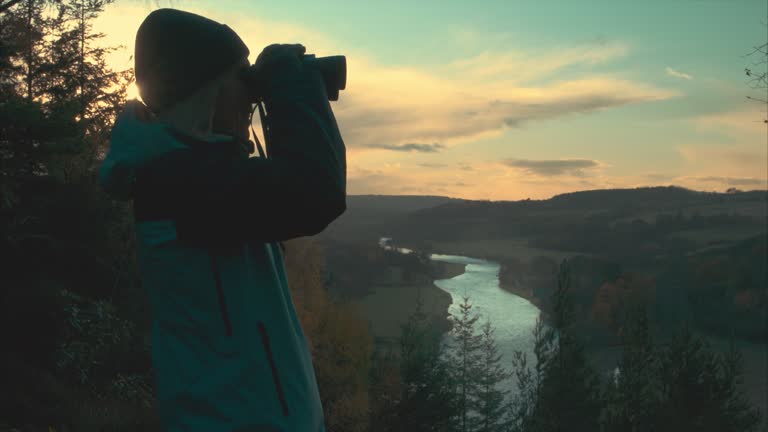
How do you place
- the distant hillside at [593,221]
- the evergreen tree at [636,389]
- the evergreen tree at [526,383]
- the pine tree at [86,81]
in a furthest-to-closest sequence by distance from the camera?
the distant hillside at [593,221], the evergreen tree at [636,389], the evergreen tree at [526,383], the pine tree at [86,81]

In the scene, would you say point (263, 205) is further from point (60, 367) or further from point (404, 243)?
point (404, 243)

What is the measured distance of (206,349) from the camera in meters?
1.04

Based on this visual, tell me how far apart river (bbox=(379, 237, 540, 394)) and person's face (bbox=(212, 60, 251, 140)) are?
26.0 m

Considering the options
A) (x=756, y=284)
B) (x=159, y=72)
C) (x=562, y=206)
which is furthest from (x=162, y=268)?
(x=562, y=206)

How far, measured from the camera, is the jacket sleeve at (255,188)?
38.9 inches

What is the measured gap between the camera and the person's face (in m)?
1.11

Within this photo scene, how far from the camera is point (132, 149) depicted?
1.04 meters

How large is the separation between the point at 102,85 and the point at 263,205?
1729cm

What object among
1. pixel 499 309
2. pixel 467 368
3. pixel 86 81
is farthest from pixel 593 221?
pixel 86 81

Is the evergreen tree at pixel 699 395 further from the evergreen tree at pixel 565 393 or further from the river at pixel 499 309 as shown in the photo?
the river at pixel 499 309

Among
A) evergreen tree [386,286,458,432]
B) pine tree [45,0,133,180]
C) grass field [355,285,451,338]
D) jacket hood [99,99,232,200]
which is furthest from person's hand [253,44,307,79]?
grass field [355,285,451,338]

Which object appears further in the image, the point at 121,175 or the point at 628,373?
the point at 628,373

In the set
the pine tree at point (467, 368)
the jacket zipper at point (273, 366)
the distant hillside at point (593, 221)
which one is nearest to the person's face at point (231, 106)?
the jacket zipper at point (273, 366)

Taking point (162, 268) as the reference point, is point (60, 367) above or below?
below
